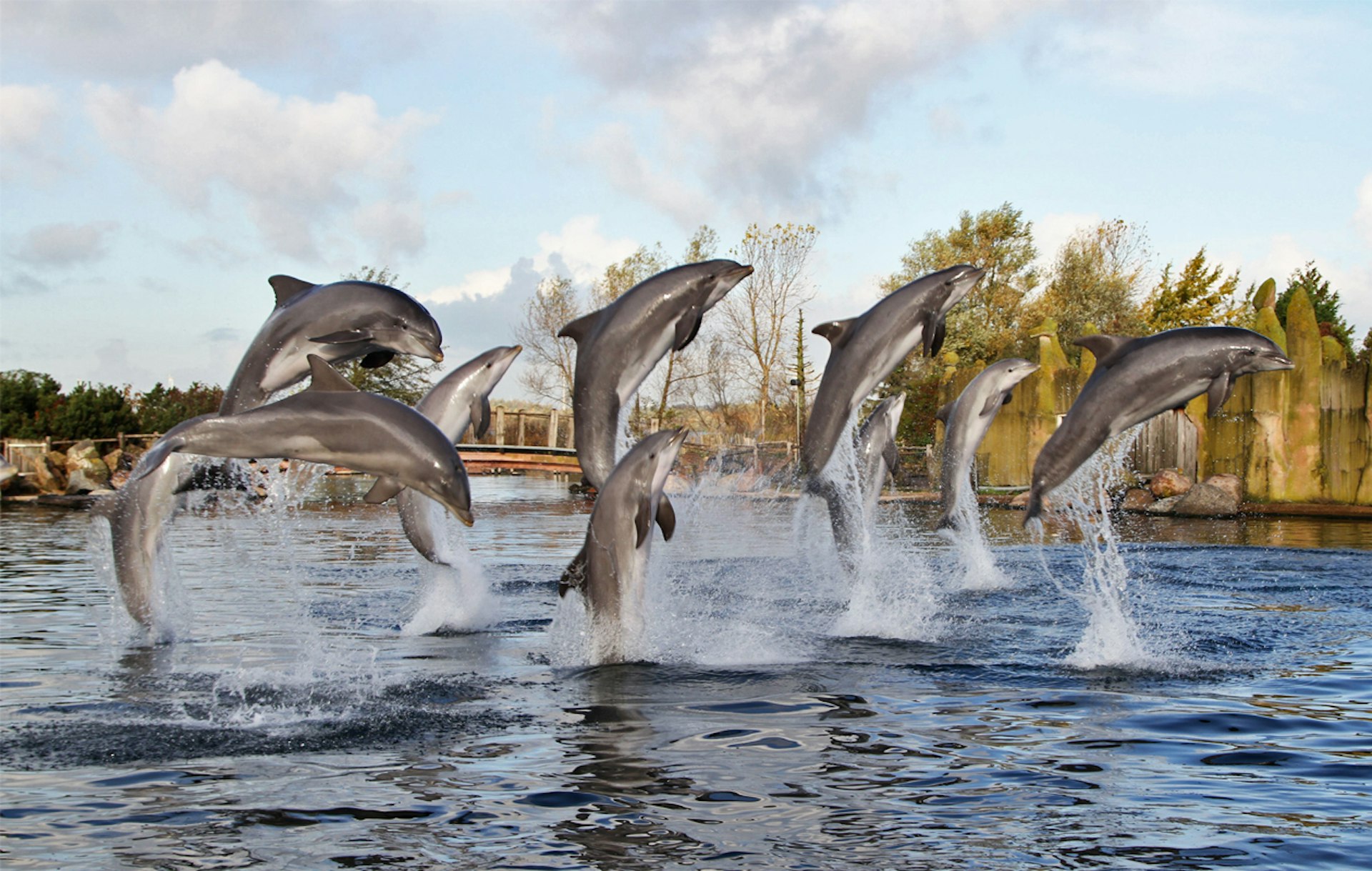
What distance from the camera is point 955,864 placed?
15.3 feet

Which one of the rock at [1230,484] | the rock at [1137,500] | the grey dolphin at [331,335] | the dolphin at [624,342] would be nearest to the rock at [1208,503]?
the rock at [1230,484]

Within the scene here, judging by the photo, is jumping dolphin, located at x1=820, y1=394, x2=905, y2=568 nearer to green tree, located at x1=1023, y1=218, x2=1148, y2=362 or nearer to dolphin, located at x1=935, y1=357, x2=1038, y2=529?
dolphin, located at x1=935, y1=357, x2=1038, y2=529

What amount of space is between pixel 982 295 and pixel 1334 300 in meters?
Answer: 14.7

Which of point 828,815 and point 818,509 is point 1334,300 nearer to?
point 818,509

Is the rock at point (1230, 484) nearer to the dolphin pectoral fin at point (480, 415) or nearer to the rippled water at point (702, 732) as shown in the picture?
the rippled water at point (702, 732)

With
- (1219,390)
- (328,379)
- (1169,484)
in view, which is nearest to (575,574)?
(328,379)

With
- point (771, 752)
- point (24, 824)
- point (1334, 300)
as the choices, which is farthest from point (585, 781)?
point (1334, 300)

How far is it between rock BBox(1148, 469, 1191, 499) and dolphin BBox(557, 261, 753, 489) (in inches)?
931

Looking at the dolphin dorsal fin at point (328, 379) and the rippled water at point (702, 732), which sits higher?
the dolphin dorsal fin at point (328, 379)

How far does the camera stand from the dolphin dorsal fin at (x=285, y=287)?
8.33 m

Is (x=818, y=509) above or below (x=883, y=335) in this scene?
below

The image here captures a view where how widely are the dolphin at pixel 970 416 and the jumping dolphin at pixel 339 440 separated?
6396mm

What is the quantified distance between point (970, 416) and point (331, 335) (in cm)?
664

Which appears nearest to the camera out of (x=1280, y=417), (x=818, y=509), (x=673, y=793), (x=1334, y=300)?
(x=673, y=793)
